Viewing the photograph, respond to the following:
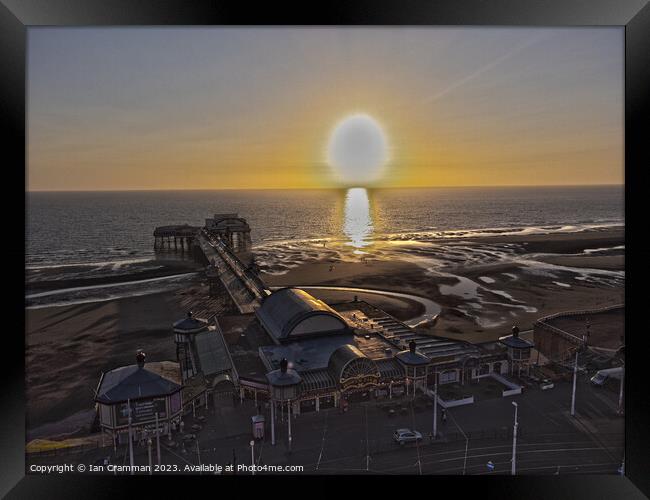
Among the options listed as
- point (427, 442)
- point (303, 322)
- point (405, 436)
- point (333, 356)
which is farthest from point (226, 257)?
point (427, 442)

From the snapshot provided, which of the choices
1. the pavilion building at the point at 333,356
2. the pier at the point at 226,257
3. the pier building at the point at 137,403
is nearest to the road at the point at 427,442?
the pier building at the point at 137,403

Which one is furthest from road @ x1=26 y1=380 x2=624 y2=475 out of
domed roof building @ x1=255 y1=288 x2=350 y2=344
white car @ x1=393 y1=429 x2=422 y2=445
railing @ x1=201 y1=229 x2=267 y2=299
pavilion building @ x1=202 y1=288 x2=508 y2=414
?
railing @ x1=201 y1=229 x2=267 y2=299

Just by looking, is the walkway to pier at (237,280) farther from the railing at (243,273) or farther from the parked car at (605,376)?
the parked car at (605,376)

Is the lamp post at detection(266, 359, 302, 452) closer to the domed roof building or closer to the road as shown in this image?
the road

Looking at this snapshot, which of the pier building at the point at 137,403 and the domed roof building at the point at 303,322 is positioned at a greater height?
the domed roof building at the point at 303,322

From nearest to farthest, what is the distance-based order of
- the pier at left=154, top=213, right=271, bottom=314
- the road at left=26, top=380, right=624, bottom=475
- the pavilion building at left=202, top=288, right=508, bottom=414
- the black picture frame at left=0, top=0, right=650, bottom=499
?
the black picture frame at left=0, top=0, right=650, bottom=499
the road at left=26, top=380, right=624, bottom=475
the pavilion building at left=202, top=288, right=508, bottom=414
the pier at left=154, top=213, right=271, bottom=314
